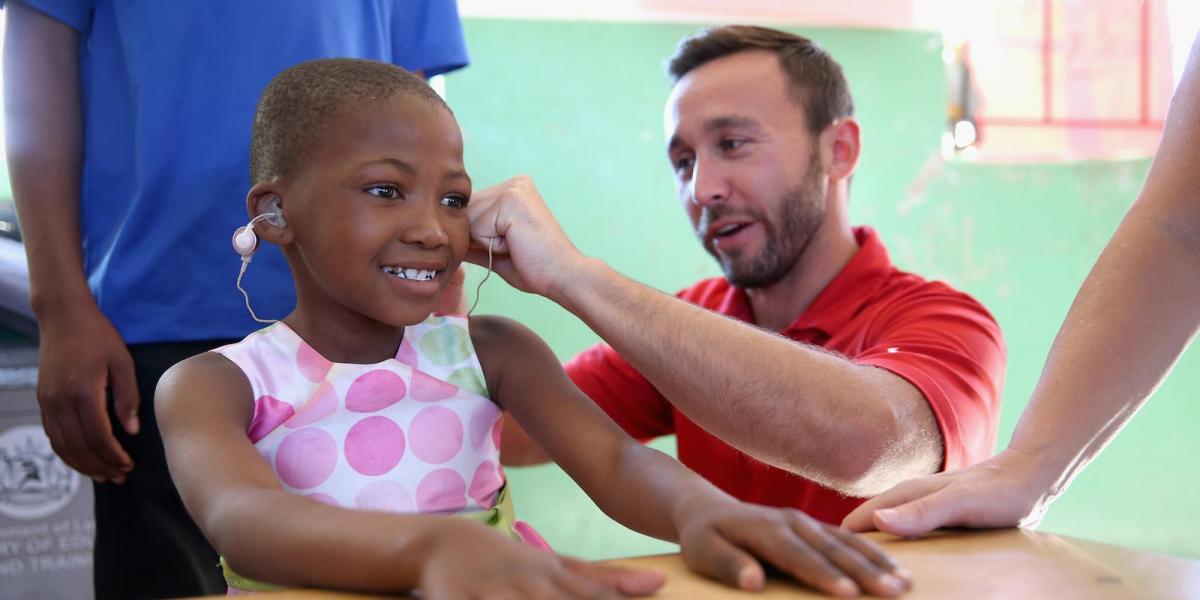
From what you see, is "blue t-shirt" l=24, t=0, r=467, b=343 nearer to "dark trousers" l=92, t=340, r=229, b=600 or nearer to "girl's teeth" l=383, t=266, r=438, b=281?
"dark trousers" l=92, t=340, r=229, b=600

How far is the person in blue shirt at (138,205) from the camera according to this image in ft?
4.19

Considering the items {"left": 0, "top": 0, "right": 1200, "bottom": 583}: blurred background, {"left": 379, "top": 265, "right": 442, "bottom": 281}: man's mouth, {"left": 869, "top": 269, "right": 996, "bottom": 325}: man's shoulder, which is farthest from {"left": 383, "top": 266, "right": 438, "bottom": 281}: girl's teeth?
{"left": 0, "top": 0, "right": 1200, "bottom": 583}: blurred background

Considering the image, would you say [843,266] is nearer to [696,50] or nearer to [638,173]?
[696,50]

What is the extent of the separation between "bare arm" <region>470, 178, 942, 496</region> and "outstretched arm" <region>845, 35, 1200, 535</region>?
0.96 feet

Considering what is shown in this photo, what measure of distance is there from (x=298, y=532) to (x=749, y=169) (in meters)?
1.37

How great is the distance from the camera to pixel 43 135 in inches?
51.3

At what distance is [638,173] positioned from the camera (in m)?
3.10

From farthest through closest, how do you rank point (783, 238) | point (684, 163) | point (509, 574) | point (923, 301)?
point (684, 163) → point (783, 238) → point (923, 301) → point (509, 574)

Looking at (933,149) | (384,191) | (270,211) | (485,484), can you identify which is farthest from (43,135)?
(933,149)

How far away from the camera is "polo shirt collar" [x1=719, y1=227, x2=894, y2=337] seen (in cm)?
184

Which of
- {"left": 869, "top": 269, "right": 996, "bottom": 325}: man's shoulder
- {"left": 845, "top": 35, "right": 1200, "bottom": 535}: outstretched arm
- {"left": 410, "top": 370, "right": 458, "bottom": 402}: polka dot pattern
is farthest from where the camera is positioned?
{"left": 869, "top": 269, "right": 996, "bottom": 325}: man's shoulder

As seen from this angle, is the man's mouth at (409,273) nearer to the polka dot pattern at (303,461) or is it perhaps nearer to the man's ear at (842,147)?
the polka dot pattern at (303,461)

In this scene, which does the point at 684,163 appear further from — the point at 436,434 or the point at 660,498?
the point at 660,498

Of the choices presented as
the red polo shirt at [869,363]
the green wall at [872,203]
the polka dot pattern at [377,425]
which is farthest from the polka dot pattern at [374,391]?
the green wall at [872,203]
